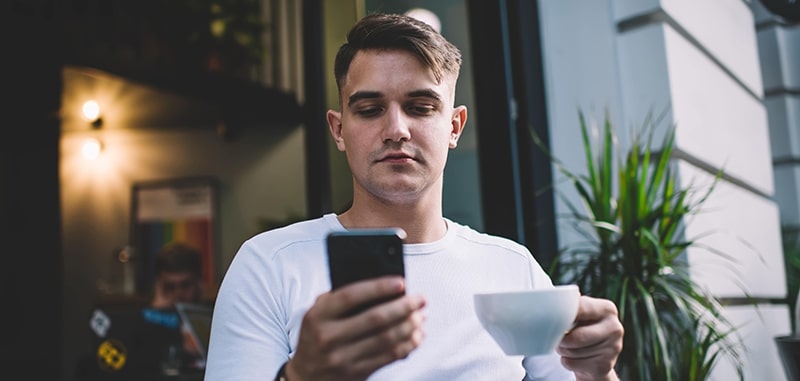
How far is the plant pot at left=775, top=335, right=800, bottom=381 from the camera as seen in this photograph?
251 centimetres

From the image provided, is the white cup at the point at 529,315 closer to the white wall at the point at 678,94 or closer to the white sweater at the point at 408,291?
the white sweater at the point at 408,291

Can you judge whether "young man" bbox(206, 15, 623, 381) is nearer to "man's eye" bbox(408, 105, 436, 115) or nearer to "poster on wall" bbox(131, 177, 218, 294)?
"man's eye" bbox(408, 105, 436, 115)

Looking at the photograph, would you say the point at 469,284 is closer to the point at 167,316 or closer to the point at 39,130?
the point at 167,316

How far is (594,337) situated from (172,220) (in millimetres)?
5848

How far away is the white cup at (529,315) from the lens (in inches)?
37.0

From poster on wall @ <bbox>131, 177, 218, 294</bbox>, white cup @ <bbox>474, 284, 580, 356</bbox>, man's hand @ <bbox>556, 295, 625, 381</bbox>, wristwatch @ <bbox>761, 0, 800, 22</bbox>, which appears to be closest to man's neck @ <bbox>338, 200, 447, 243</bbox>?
man's hand @ <bbox>556, 295, 625, 381</bbox>

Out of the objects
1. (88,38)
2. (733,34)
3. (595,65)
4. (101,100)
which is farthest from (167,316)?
(101,100)

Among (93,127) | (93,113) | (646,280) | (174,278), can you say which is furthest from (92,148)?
(646,280)

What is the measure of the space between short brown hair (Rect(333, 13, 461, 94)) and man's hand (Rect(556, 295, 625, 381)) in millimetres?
559

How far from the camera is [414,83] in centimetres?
142

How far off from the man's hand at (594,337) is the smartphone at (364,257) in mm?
339

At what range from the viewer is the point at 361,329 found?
0.83 metres

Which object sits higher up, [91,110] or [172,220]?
[91,110]

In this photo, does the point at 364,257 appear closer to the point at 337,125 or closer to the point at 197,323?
the point at 337,125
